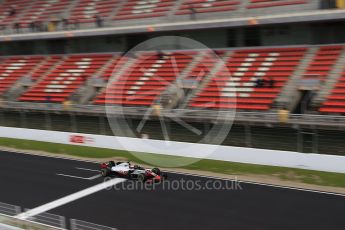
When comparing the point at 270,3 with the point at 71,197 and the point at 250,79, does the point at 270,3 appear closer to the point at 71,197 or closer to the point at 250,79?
the point at 250,79

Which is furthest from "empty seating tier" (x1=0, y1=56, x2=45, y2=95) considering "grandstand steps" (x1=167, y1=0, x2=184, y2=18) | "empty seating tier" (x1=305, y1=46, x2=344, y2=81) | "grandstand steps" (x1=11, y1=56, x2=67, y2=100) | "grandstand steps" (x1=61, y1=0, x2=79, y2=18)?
"empty seating tier" (x1=305, y1=46, x2=344, y2=81)

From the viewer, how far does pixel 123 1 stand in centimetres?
3616

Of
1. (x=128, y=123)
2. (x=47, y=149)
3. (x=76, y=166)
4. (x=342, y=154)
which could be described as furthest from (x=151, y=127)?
(x=342, y=154)

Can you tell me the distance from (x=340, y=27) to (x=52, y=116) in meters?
19.6

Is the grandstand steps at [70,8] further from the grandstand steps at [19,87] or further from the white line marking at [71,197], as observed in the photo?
the white line marking at [71,197]

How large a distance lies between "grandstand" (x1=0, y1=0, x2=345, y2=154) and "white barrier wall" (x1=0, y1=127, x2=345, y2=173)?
105 centimetres

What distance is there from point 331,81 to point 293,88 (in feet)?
6.82

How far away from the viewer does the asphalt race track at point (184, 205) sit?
1377 cm

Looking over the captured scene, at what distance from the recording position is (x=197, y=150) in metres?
21.8

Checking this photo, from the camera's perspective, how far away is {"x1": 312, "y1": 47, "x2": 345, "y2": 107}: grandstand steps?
21909 millimetres

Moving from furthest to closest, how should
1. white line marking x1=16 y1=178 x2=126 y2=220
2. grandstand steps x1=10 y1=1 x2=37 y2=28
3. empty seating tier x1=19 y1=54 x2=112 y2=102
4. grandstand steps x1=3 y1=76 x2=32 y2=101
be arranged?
grandstand steps x1=10 y1=1 x2=37 y2=28, grandstand steps x1=3 y1=76 x2=32 y2=101, empty seating tier x1=19 y1=54 x2=112 y2=102, white line marking x1=16 y1=178 x2=126 y2=220

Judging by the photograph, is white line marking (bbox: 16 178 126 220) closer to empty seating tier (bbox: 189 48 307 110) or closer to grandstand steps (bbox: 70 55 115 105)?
empty seating tier (bbox: 189 48 307 110)

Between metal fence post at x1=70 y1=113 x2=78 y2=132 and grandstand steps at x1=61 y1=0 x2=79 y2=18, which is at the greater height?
grandstand steps at x1=61 y1=0 x2=79 y2=18

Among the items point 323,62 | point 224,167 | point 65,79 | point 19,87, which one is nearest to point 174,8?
point 65,79
